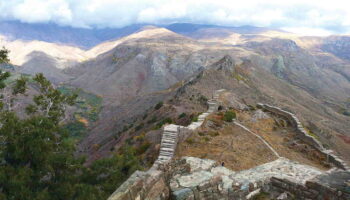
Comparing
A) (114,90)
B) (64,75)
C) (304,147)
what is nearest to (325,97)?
(114,90)

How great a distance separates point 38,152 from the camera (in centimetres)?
1588

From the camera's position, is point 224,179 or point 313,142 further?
point 313,142

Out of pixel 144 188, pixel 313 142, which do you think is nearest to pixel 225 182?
pixel 144 188

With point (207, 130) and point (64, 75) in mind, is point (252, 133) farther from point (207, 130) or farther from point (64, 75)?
point (64, 75)

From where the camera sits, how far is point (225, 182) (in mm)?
10047

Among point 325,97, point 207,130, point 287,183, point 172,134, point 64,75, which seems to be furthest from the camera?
point 64,75

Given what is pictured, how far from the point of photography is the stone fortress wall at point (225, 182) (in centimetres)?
863

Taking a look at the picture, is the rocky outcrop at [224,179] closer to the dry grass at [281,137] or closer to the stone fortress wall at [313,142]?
the dry grass at [281,137]

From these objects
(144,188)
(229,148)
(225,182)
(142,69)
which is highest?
(144,188)

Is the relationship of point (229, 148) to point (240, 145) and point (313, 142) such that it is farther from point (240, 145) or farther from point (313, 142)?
point (313, 142)

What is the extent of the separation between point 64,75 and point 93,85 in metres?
56.2

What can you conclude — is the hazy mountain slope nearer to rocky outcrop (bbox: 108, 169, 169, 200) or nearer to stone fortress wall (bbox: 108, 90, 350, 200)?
stone fortress wall (bbox: 108, 90, 350, 200)

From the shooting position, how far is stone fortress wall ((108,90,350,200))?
863cm

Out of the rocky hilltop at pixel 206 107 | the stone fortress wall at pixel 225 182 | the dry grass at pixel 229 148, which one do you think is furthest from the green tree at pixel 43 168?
the stone fortress wall at pixel 225 182
